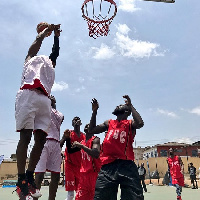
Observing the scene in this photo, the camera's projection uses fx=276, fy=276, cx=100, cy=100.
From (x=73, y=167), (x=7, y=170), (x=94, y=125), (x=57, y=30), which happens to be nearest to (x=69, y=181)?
(x=73, y=167)

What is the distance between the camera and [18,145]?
302cm

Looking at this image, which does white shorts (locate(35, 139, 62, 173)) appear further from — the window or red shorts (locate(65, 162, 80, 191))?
the window

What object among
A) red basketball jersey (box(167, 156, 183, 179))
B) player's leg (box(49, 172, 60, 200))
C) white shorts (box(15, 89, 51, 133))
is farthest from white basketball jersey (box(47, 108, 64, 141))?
red basketball jersey (box(167, 156, 183, 179))

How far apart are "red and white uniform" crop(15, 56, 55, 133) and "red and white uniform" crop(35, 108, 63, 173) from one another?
2.10m

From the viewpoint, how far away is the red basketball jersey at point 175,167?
11.5 metres

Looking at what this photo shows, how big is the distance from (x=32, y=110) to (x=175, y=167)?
32.7ft

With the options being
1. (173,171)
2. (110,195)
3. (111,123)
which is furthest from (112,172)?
(173,171)

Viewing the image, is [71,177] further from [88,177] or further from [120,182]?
[120,182]

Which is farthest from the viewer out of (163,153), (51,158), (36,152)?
(163,153)

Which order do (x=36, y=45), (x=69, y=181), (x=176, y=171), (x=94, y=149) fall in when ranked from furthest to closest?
(x=176, y=171) < (x=69, y=181) < (x=94, y=149) < (x=36, y=45)

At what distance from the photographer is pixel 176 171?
11.5 m

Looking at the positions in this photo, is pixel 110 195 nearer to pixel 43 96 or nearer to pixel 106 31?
pixel 43 96

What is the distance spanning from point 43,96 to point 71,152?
11.9 ft

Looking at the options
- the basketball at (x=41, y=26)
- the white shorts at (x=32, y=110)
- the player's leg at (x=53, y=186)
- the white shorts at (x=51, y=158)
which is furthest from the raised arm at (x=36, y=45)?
the player's leg at (x=53, y=186)
